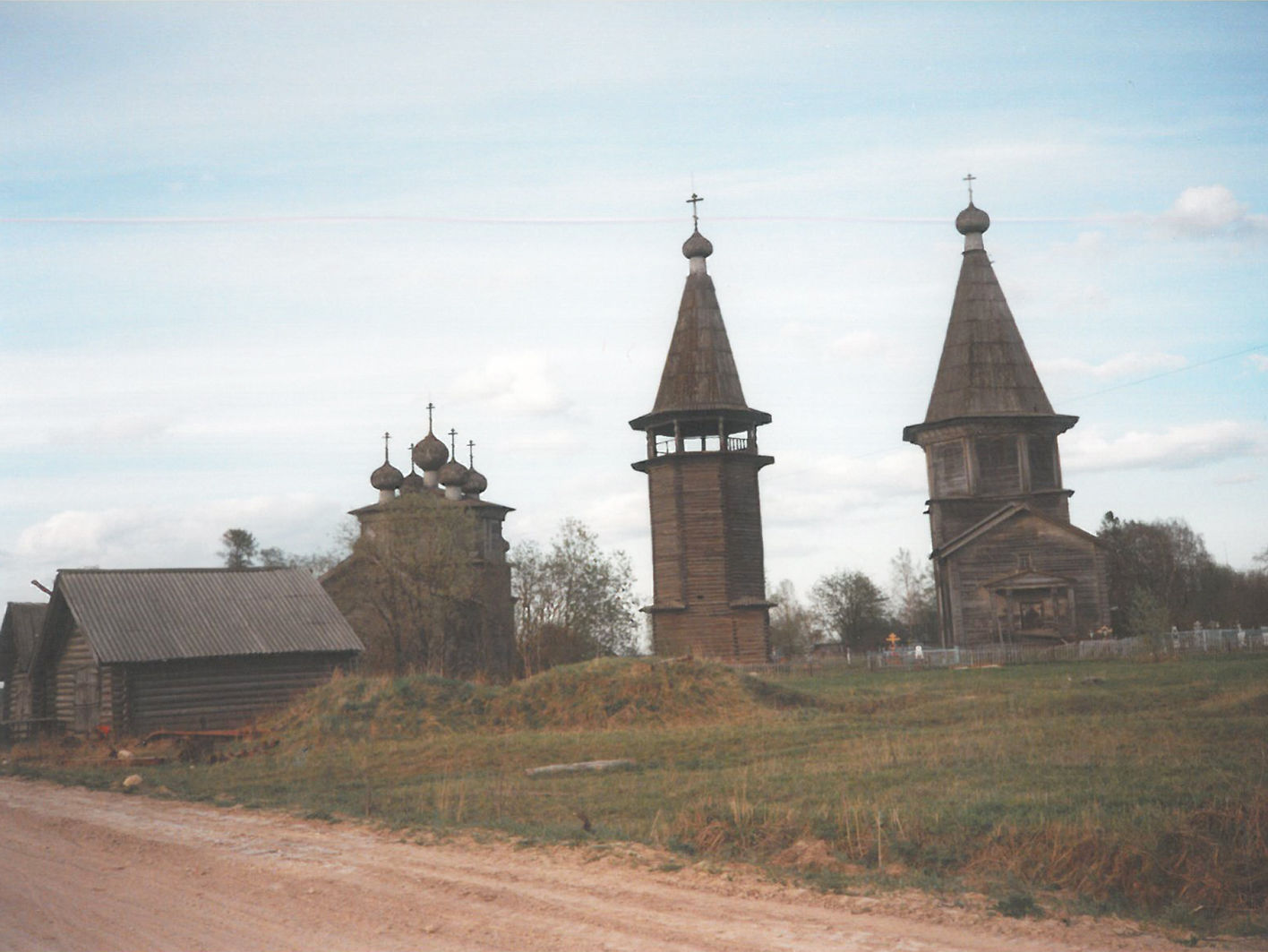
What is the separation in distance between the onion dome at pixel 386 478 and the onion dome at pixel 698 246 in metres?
20.3

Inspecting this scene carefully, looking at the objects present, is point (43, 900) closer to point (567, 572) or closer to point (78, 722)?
point (78, 722)

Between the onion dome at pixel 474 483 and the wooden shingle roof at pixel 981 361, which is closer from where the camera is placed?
the wooden shingle roof at pixel 981 361

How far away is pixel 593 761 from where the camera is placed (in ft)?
62.8

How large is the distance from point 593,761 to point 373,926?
34.1 ft

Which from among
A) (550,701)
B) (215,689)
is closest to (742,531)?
(550,701)

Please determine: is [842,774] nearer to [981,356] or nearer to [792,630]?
[981,356]

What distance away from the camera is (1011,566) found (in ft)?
157

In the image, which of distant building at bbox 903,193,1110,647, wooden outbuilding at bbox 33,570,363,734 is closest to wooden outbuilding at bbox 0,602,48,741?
wooden outbuilding at bbox 33,570,363,734

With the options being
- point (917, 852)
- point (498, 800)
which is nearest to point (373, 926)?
point (917, 852)

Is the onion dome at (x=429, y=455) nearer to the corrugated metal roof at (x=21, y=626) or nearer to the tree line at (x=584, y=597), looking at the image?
the tree line at (x=584, y=597)

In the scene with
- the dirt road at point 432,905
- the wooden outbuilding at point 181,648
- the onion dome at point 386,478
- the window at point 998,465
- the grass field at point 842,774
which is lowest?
the dirt road at point 432,905

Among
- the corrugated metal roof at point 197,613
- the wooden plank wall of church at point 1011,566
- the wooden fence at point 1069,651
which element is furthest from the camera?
the wooden plank wall of church at point 1011,566

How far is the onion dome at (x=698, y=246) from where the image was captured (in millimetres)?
50688

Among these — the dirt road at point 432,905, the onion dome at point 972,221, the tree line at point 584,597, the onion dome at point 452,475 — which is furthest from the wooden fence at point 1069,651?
the dirt road at point 432,905
